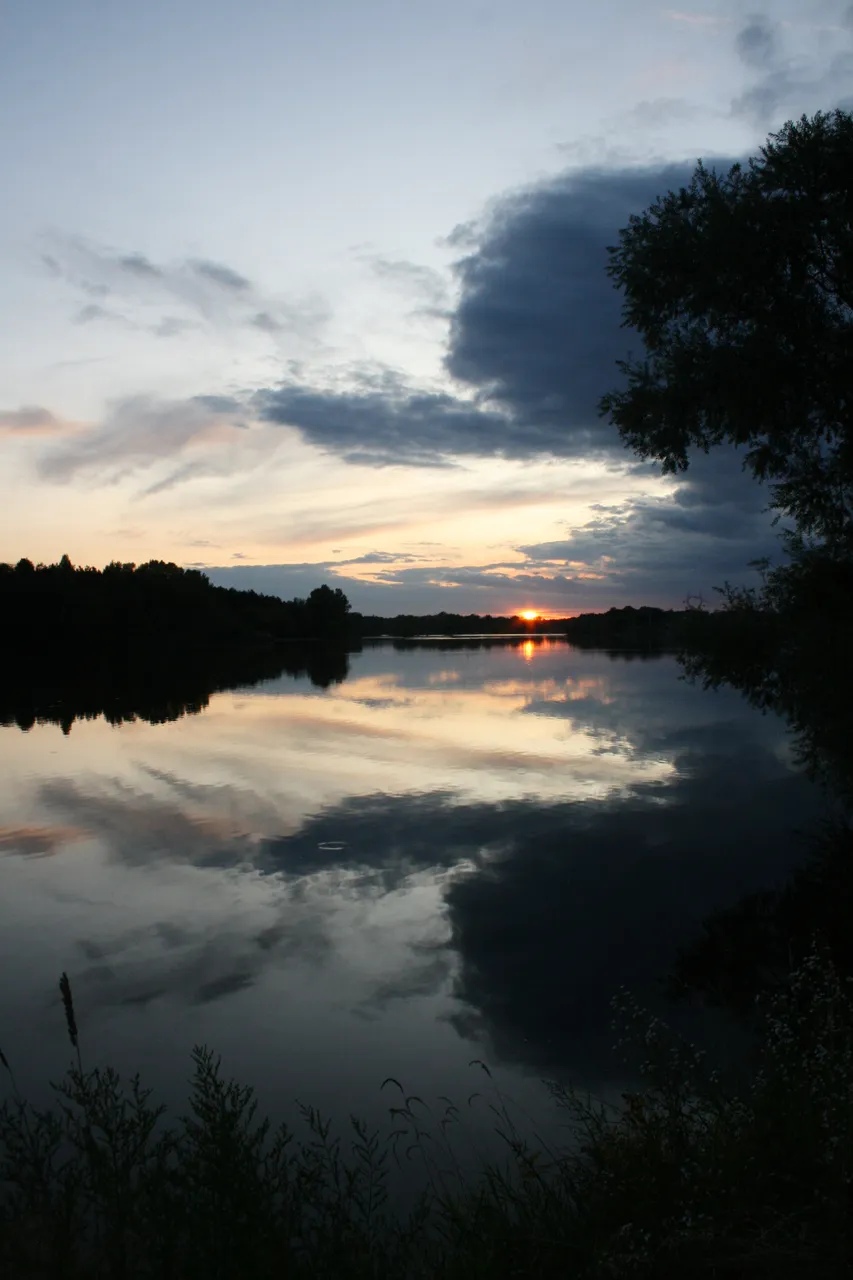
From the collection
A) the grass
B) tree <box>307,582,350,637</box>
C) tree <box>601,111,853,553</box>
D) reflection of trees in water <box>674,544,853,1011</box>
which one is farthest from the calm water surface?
tree <box>307,582,350,637</box>

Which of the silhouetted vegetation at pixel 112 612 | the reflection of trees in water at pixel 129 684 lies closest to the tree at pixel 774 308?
the reflection of trees in water at pixel 129 684

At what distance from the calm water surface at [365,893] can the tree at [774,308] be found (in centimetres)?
748

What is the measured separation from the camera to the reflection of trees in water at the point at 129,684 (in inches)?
1527

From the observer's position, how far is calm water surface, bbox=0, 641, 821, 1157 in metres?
8.62

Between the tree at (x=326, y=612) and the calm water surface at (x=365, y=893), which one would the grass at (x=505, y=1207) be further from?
the tree at (x=326, y=612)

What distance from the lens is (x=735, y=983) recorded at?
32.2ft

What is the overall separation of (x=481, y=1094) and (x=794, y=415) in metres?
15.0

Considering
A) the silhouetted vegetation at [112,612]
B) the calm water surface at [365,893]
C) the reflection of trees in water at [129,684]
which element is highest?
the silhouetted vegetation at [112,612]

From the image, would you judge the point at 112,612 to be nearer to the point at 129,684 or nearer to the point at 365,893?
the point at 129,684

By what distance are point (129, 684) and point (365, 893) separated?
4692 cm

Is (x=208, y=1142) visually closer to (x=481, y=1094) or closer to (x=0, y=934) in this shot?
(x=481, y=1094)

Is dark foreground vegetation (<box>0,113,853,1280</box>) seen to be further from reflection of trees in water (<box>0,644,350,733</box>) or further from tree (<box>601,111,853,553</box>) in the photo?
reflection of trees in water (<box>0,644,350,733</box>)

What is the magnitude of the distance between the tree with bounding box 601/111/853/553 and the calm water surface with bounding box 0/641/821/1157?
7485mm

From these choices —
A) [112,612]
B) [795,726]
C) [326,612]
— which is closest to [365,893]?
[795,726]
